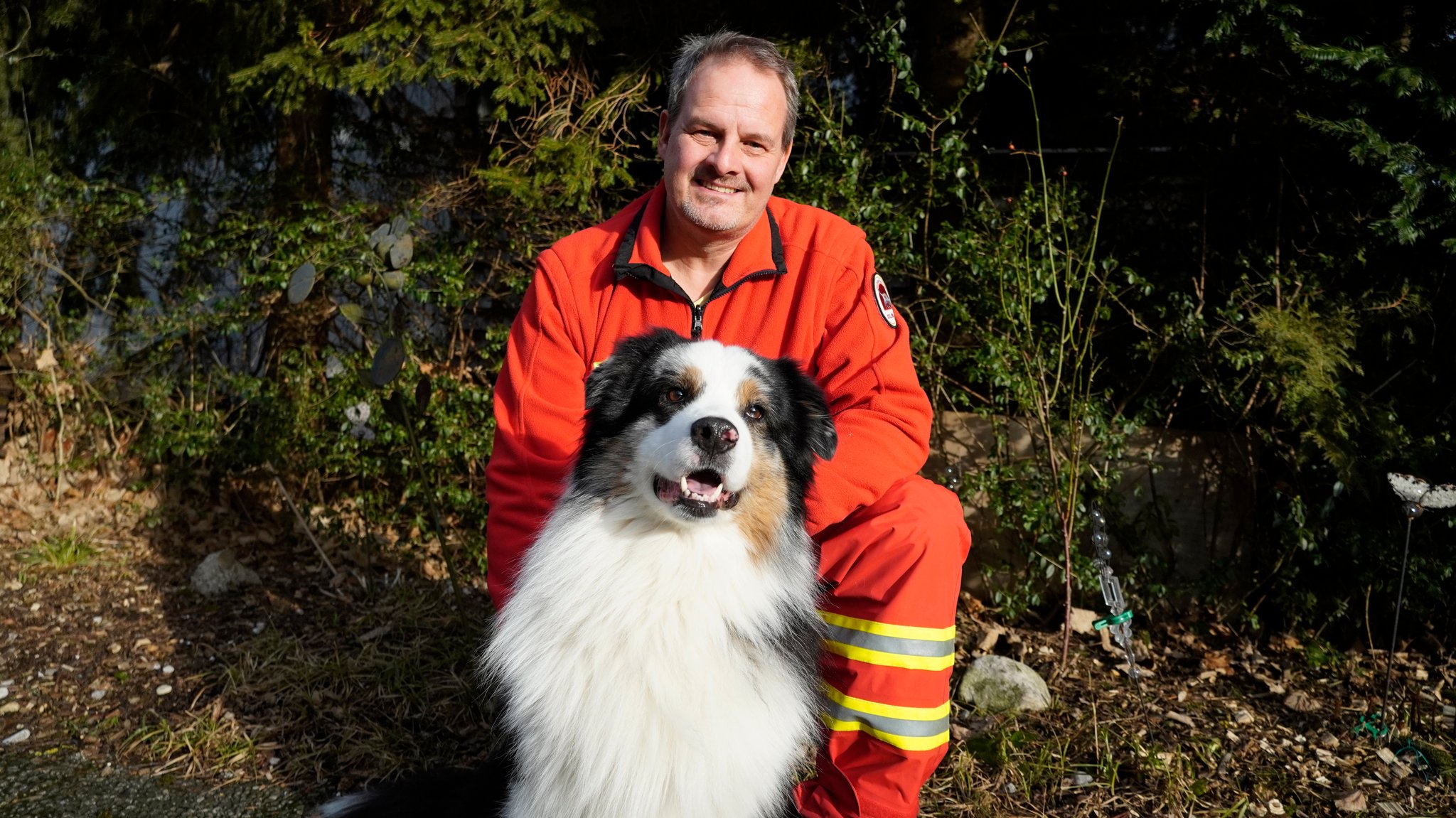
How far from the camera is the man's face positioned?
108 inches

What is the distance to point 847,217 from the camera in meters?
3.74

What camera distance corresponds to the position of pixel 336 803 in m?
2.45

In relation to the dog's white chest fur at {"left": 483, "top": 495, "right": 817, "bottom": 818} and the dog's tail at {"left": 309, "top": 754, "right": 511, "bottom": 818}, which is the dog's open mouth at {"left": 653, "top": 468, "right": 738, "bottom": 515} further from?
the dog's tail at {"left": 309, "top": 754, "right": 511, "bottom": 818}

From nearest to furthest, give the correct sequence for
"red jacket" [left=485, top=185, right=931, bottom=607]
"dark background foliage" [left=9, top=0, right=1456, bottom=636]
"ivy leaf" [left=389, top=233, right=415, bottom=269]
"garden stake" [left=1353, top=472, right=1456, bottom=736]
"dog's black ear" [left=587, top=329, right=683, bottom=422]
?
1. "dog's black ear" [left=587, top=329, right=683, bottom=422]
2. "red jacket" [left=485, top=185, right=931, bottom=607]
3. "garden stake" [left=1353, top=472, right=1456, bottom=736]
4. "ivy leaf" [left=389, top=233, right=415, bottom=269]
5. "dark background foliage" [left=9, top=0, right=1456, bottom=636]

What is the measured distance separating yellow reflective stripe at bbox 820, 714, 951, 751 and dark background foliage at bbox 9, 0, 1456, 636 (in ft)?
4.88

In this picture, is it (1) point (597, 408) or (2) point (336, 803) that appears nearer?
(1) point (597, 408)

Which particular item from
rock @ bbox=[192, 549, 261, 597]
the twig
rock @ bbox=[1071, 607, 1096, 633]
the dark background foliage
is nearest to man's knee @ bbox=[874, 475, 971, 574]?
the dark background foliage


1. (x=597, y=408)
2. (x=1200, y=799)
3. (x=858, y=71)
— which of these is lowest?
(x=1200, y=799)

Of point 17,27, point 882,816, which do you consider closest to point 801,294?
point 882,816

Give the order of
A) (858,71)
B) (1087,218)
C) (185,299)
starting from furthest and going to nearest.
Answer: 1. (185,299)
2. (858,71)
3. (1087,218)

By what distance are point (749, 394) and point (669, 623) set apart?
1.79ft

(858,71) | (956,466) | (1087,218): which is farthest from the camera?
(858,71)

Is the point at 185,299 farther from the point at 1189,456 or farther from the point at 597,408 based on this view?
the point at 1189,456

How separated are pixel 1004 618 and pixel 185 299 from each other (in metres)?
4.25
